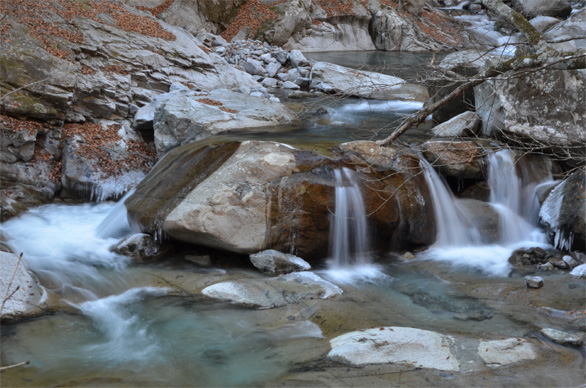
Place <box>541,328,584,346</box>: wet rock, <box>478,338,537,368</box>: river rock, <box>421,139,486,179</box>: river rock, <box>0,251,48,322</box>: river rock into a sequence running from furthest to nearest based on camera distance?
<box>421,139,486,179</box>: river rock, <box>0,251,48,322</box>: river rock, <box>541,328,584,346</box>: wet rock, <box>478,338,537,368</box>: river rock

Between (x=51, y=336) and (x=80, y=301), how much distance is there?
813 millimetres

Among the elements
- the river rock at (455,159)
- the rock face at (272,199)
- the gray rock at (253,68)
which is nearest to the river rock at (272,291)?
the rock face at (272,199)

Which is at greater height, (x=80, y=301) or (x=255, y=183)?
(x=255, y=183)

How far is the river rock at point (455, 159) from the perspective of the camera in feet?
24.6

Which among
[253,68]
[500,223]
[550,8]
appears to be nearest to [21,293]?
[500,223]

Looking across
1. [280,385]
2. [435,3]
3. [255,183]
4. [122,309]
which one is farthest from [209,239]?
[435,3]

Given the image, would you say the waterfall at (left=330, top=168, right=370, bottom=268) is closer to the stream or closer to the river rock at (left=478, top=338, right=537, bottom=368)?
the stream

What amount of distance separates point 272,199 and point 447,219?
8.81 ft

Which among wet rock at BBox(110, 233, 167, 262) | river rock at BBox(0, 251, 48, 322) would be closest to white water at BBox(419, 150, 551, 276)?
wet rock at BBox(110, 233, 167, 262)

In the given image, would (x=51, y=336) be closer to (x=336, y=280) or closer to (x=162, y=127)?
(x=336, y=280)

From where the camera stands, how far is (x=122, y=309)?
5.27m

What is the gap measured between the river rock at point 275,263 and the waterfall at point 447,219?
2.22 metres

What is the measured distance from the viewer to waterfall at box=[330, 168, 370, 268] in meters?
6.59

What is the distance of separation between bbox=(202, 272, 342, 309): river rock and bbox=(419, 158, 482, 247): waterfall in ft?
7.41
